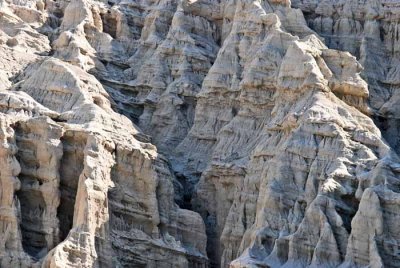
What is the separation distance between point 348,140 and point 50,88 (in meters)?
11.9

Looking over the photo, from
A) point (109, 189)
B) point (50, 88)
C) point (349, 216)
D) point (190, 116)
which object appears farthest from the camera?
point (190, 116)

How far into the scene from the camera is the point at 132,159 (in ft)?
155

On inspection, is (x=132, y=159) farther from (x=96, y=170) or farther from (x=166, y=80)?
(x=166, y=80)

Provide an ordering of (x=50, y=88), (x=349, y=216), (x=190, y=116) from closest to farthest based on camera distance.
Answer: (x=349, y=216), (x=50, y=88), (x=190, y=116)

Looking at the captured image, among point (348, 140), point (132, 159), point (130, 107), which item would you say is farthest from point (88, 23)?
point (348, 140)

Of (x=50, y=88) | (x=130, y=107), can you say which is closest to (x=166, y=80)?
(x=130, y=107)

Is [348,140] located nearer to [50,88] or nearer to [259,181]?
[259,181]

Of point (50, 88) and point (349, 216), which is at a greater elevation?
point (50, 88)

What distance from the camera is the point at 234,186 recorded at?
48.8m

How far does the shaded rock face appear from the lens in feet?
143

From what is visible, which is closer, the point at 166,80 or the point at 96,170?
the point at 96,170

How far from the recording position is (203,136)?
51.6 meters

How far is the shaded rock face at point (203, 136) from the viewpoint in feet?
143

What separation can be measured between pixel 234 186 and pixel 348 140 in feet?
18.7
